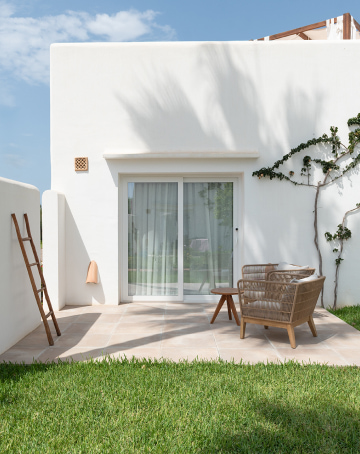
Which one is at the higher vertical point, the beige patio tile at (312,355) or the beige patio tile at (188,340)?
the beige patio tile at (188,340)

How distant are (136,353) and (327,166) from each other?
449 centimetres

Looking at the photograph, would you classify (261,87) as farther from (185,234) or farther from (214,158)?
(185,234)

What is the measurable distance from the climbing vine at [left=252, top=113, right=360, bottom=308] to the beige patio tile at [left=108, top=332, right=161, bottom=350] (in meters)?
3.32

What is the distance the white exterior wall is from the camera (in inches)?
271

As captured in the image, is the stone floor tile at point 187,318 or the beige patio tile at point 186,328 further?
the stone floor tile at point 187,318

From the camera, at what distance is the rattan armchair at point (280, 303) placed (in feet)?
14.9

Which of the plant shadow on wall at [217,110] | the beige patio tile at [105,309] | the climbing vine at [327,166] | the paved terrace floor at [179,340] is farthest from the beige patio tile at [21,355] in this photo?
the climbing vine at [327,166]

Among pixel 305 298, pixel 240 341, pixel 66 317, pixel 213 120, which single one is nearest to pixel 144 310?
pixel 66 317

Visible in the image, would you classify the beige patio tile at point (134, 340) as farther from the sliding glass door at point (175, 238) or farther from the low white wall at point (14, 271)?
the sliding glass door at point (175, 238)

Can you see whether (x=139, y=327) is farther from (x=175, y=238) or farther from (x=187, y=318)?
(x=175, y=238)

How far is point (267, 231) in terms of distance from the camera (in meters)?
6.98

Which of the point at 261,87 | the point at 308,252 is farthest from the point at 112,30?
the point at 308,252

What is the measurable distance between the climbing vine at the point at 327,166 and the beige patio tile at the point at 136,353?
3605 mm

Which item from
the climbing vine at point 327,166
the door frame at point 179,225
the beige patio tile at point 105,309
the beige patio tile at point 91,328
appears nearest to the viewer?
the beige patio tile at point 91,328
